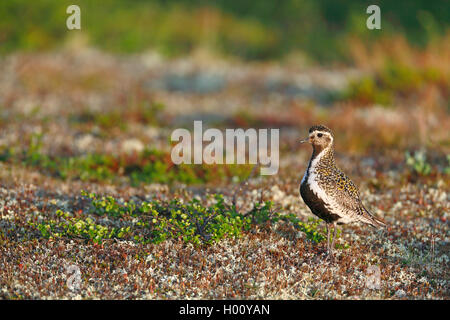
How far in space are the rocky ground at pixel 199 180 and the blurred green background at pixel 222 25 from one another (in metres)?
3.27

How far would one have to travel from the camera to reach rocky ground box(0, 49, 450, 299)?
6.33m

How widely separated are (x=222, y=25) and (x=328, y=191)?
77.6ft

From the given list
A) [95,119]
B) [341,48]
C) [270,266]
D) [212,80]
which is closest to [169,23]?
[341,48]

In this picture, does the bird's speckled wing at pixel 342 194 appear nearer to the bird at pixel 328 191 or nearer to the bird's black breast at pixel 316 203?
the bird at pixel 328 191

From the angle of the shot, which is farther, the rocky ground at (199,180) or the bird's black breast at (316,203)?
the bird's black breast at (316,203)

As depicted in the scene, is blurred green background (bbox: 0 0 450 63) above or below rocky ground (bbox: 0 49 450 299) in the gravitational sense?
above

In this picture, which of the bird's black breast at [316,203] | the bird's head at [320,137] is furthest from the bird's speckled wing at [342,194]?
the bird's head at [320,137]

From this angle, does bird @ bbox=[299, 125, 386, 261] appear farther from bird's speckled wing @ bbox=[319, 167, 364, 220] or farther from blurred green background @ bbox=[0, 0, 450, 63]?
blurred green background @ bbox=[0, 0, 450, 63]

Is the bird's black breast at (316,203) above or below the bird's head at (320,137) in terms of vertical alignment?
below

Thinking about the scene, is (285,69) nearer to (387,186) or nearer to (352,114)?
(352,114)

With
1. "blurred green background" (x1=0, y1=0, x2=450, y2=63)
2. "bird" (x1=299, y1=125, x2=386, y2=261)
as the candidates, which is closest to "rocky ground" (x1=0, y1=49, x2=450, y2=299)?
"bird" (x1=299, y1=125, x2=386, y2=261)

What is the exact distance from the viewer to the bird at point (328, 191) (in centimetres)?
652

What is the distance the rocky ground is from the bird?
55cm

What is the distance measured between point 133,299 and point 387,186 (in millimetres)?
5608
